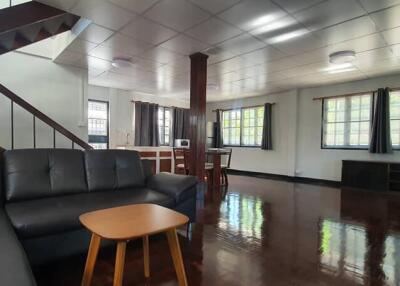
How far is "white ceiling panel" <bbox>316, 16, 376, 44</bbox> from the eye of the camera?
301 cm

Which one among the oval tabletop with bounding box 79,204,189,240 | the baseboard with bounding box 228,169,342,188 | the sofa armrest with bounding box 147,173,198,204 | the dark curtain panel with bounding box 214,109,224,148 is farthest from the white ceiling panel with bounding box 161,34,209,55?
the dark curtain panel with bounding box 214,109,224,148

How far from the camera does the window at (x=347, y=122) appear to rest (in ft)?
18.7

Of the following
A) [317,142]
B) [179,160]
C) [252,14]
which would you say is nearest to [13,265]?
[252,14]

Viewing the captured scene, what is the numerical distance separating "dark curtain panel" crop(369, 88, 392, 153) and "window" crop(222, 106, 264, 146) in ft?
10.1

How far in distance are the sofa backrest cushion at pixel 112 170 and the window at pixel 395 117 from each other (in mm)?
5468

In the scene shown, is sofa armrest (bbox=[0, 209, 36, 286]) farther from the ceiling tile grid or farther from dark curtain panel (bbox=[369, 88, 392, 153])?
dark curtain panel (bbox=[369, 88, 392, 153])

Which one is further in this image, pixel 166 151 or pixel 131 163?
pixel 166 151

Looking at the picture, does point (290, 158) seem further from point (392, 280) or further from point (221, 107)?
point (392, 280)

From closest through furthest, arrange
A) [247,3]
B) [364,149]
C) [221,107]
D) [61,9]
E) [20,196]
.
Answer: [20,196]
[247,3]
[61,9]
[364,149]
[221,107]

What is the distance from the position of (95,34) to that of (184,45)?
1289 mm

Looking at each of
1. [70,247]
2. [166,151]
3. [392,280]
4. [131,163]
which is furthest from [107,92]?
[392,280]

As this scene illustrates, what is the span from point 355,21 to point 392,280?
2829mm

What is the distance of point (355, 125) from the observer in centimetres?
585

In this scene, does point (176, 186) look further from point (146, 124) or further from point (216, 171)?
point (146, 124)
